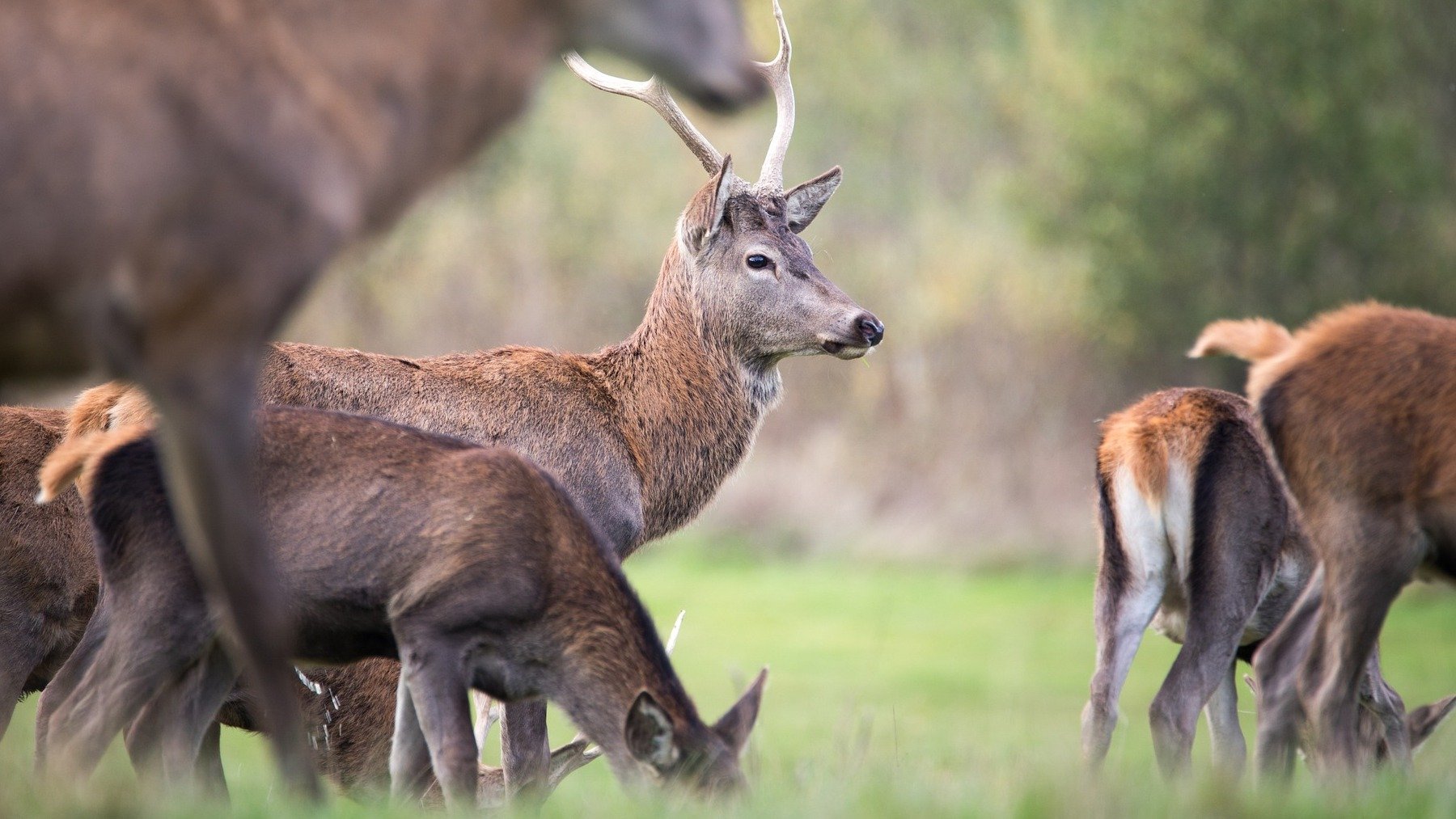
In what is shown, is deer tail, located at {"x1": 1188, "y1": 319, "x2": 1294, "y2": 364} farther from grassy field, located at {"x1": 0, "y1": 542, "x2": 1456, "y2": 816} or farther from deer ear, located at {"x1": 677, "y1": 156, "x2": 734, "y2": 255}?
deer ear, located at {"x1": 677, "y1": 156, "x2": 734, "y2": 255}

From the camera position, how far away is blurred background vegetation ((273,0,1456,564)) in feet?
69.2

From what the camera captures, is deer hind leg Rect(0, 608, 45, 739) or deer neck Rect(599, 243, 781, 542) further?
deer neck Rect(599, 243, 781, 542)

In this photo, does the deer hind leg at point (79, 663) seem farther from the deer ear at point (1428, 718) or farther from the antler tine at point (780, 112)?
the deer ear at point (1428, 718)

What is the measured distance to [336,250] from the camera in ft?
12.7

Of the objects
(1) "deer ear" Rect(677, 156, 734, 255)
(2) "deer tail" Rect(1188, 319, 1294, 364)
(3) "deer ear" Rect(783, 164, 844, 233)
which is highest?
(3) "deer ear" Rect(783, 164, 844, 233)

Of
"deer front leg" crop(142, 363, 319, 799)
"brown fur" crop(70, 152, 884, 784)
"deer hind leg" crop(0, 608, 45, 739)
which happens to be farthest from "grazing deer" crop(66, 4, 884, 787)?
"deer front leg" crop(142, 363, 319, 799)

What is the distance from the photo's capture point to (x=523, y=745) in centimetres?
654

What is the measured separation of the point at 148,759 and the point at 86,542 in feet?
5.00

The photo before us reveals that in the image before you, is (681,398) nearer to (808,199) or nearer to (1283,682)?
(808,199)

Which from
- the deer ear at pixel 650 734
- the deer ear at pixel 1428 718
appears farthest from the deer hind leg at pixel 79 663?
the deer ear at pixel 1428 718

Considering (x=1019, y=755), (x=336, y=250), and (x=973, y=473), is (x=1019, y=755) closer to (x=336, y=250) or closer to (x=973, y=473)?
(x=336, y=250)

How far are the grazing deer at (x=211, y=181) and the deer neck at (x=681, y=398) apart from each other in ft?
12.0

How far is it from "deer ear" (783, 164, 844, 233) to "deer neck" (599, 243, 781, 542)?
80 cm

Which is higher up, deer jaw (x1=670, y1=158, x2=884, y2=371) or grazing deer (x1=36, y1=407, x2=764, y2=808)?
deer jaw (x1=670, y1=158, x2=884, y2=371)
